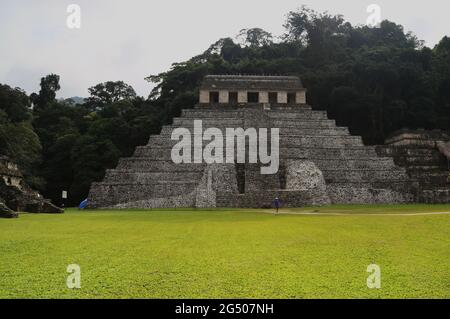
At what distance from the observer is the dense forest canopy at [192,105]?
39.3 meters

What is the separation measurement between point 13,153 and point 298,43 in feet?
138

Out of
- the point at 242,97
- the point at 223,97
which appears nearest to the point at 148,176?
the point at 223,97

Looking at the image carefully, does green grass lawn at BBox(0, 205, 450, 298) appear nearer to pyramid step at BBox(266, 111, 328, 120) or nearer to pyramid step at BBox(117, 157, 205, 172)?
pyramid step at BBox(117, 157, 205, 172)

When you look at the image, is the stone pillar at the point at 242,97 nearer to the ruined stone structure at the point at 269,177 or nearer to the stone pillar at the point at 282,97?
the stone pillar at the point at 282,97

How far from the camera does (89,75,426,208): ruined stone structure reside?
86.9ft

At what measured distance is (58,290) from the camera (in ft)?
19.6

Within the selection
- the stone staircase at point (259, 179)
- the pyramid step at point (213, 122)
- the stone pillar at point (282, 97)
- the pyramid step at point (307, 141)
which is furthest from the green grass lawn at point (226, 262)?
the stone pillar at point (282, 97)

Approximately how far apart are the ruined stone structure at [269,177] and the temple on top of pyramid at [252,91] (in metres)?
7.39

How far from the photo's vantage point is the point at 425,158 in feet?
113

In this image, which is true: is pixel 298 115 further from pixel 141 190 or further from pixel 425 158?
pixel 141 190

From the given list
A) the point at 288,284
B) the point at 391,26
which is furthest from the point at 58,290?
the point at 391,26

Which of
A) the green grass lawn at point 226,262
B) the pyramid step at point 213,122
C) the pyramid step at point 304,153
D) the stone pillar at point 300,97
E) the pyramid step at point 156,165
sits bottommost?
the green grass lawn at point 226,262

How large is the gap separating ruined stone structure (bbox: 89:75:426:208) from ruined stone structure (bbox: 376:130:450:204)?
1.04 meters

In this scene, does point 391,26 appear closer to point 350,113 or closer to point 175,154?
point 350,113
